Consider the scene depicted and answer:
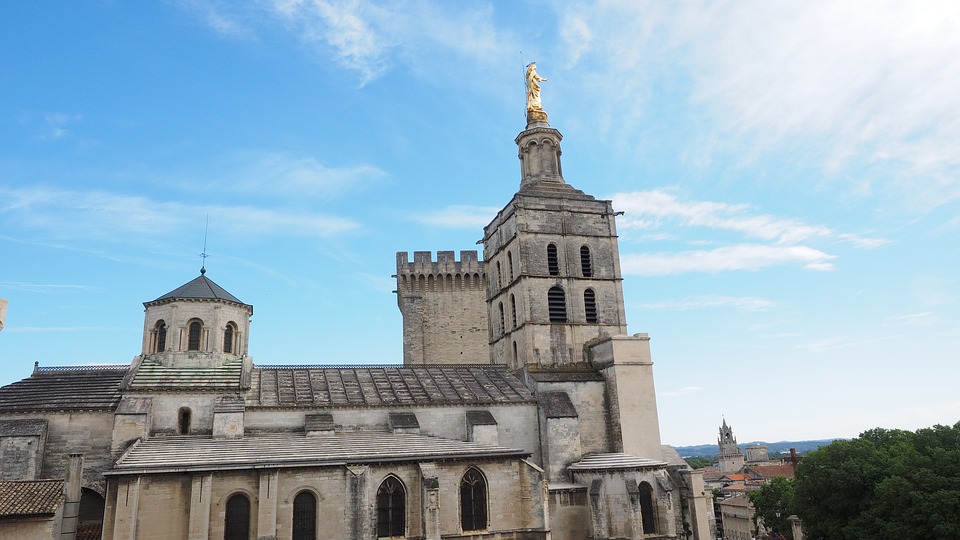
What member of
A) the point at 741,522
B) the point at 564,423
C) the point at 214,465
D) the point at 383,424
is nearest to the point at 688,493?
the point at 564,423

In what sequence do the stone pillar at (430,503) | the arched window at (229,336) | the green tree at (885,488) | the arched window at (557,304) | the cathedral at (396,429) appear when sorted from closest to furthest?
the cathedral at (396,429) → the stone pillar at (430,503) → the green tree at (885,488) → the arched window at (229,336) → the arched window at (557,304)

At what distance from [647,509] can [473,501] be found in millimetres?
8919

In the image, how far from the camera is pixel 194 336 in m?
32.3

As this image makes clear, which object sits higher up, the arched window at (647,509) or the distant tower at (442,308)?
the distant tower at (442,308)

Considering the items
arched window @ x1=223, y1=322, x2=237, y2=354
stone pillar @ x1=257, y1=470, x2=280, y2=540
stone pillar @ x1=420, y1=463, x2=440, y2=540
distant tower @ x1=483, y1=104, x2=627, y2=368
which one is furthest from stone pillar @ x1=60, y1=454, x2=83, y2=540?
distant tower @ x1=483, y1=104, x2=627, y2=368

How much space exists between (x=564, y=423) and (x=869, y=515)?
15.5 m

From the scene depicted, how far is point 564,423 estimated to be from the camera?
31.4 m

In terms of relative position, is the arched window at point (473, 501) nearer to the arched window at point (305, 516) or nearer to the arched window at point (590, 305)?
the arched window at point (305, 516)

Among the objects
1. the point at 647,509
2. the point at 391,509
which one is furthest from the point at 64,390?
the point at 647,509

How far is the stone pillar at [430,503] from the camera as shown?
23609 mm

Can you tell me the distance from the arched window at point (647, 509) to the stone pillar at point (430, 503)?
34.2 ft

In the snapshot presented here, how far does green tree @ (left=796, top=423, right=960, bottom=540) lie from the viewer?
1091 inches

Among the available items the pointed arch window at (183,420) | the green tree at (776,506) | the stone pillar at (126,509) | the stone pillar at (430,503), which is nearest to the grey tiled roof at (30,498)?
the stone pillar at (126,509)

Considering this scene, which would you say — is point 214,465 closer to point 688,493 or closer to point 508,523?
point 508,523
